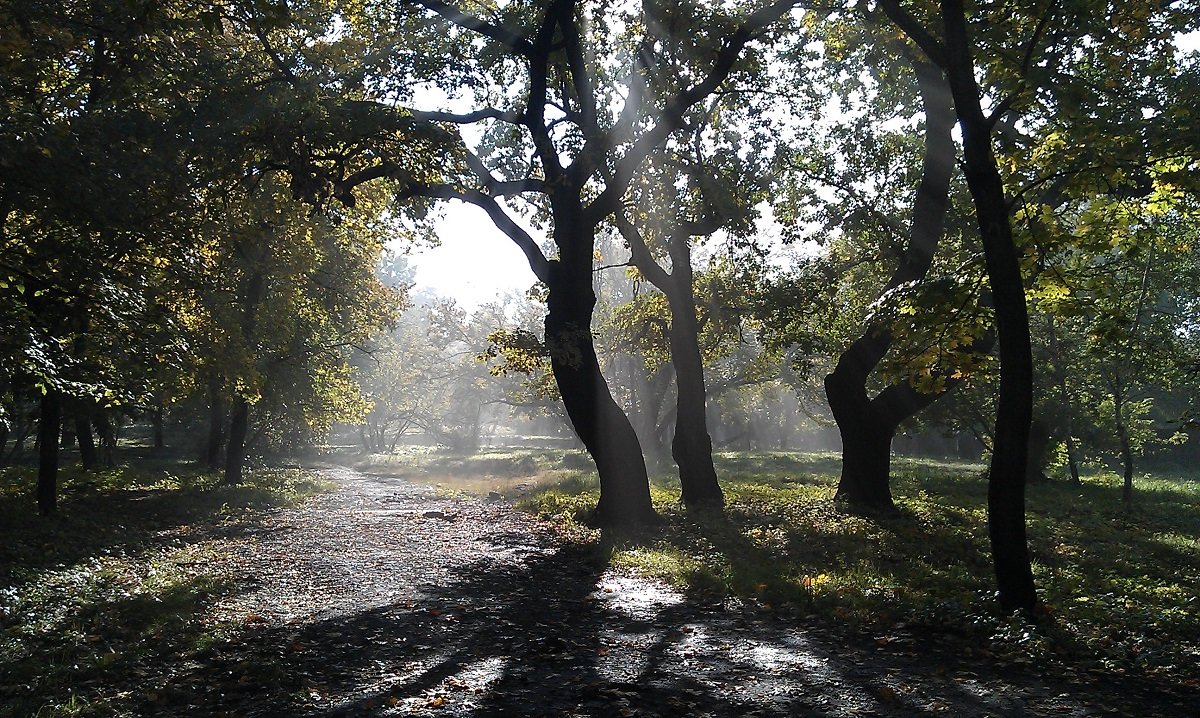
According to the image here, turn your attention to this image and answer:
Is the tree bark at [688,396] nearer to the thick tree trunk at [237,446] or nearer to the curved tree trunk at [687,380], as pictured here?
the curved tree trunk at [687,380]

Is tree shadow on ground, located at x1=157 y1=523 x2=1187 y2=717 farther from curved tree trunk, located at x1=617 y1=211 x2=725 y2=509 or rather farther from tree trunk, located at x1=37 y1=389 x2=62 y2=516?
tree trunk, located at x1=37 y1=389 x2=62 y2=516

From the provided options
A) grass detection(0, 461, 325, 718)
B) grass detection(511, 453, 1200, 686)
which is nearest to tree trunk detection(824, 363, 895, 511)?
grass detection(511, 453, 1200, 686)

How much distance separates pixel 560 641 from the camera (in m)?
8.26

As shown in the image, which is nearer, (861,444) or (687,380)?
(861,444)

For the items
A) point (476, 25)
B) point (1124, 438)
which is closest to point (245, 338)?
point (476, 25)

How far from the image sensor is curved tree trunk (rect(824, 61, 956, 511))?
696 inches

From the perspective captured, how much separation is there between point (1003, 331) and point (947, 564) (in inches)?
199

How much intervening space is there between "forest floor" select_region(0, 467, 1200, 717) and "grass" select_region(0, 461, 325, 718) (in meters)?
0.07

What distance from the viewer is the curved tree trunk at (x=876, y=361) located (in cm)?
1767

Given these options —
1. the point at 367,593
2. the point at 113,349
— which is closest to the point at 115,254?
the point at 113,349

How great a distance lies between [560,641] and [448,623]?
153cm

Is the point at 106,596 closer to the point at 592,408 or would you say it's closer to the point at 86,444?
the point at 592,408

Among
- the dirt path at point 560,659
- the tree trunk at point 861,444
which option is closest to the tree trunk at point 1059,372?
the tree trunk at point 861,444

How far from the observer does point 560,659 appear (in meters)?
7.55
